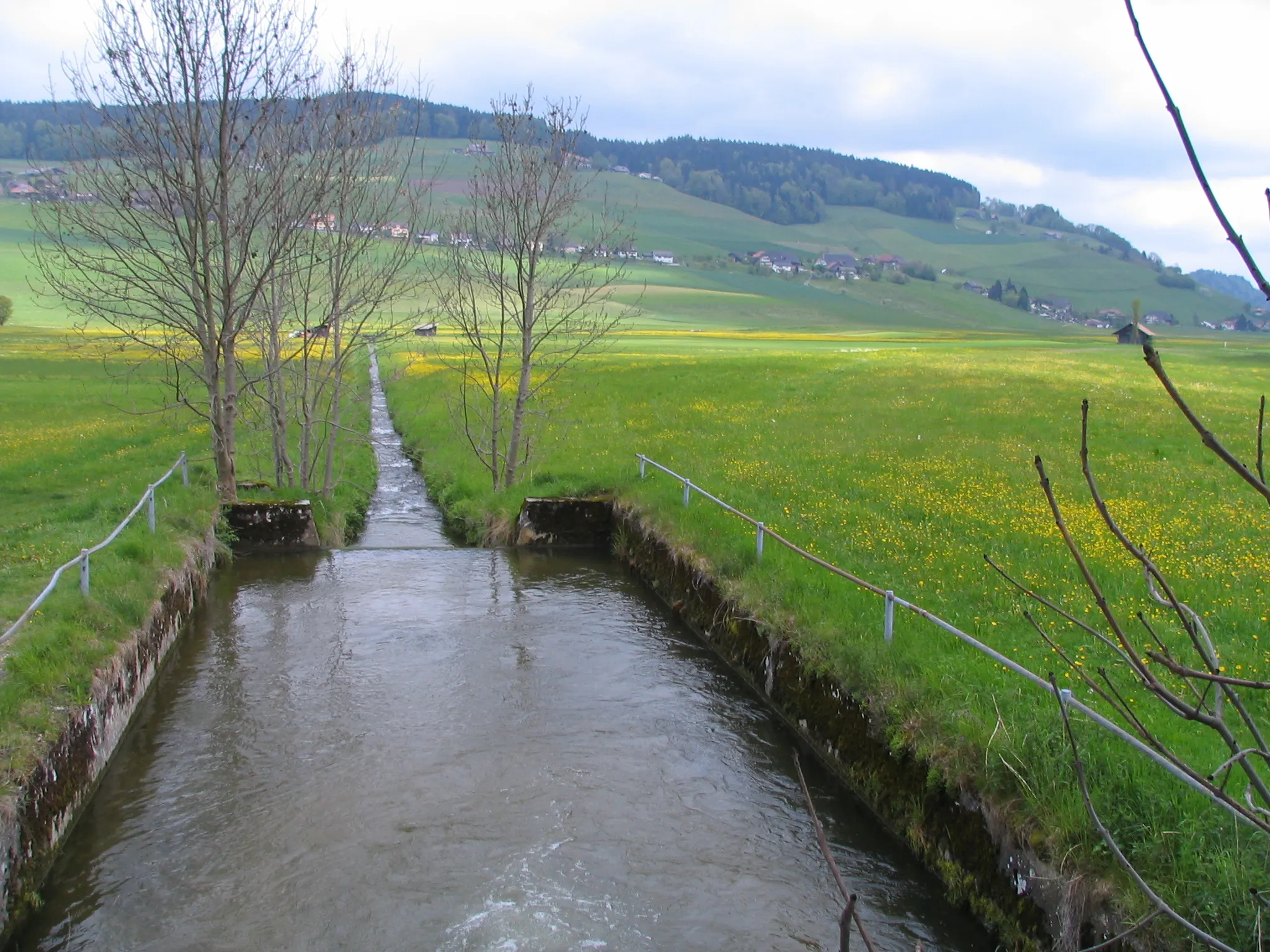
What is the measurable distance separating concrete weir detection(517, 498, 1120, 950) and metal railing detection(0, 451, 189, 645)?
7.21m

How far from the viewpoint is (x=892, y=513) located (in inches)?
667

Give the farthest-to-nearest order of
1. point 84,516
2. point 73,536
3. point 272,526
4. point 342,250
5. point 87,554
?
point 342,250
point 272,526
point 84,516
point 73,536
point 87,554

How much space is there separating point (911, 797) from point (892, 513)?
29.0 ft

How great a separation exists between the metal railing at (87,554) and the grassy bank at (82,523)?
13cm

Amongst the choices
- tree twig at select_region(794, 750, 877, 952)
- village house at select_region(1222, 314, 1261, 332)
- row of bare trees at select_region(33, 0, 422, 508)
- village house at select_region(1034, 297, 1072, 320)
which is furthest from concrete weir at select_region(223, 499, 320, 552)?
village house at select_region(1222, 314, 1261, 332)

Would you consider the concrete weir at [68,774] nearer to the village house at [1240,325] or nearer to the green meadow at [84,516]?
the green meadow at [84,516]

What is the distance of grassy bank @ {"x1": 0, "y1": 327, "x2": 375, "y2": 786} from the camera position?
8898 mm

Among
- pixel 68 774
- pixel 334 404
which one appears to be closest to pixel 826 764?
pixel 68 774

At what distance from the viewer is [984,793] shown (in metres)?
7.59

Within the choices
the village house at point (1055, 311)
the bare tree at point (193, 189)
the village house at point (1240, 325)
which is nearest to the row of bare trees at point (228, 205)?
the bare tree at point (193, 189)

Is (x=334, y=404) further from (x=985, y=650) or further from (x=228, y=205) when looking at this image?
(x=985, y=650)

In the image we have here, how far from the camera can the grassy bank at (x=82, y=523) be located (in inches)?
350

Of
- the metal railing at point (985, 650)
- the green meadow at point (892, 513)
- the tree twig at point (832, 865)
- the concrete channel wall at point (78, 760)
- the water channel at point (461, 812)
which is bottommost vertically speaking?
the water channel at point (461, 812)

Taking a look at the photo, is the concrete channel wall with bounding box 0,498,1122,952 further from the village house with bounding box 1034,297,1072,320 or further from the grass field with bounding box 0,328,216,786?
the village house with bounding box 1034,297,1072,320
